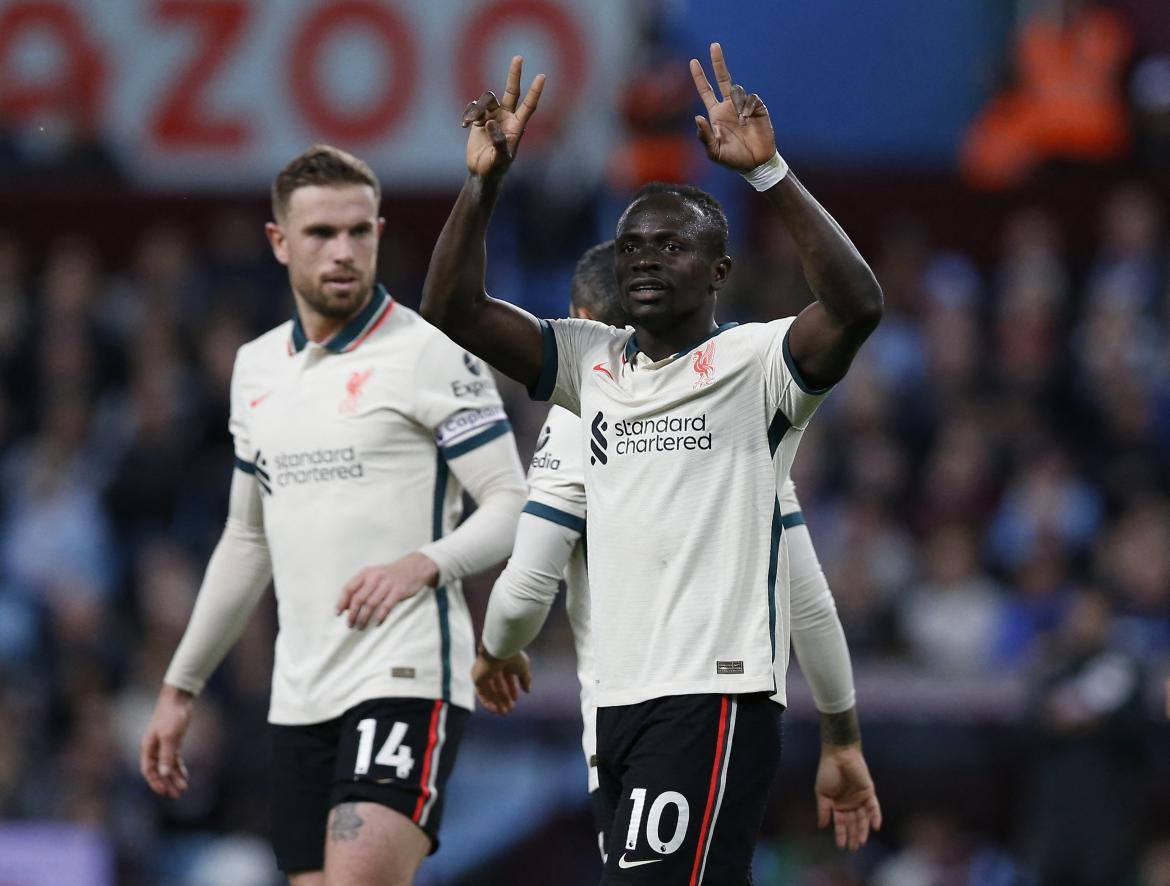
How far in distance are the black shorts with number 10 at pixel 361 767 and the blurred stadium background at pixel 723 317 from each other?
379 centimetres

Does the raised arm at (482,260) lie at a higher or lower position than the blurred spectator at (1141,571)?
higher

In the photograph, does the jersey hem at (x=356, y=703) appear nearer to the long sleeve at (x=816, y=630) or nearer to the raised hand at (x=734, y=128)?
the long sleeve at (x=816, y=630)

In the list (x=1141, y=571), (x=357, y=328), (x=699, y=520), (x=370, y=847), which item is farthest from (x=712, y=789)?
(x=1141, y=571)

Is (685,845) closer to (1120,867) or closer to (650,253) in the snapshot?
(650,253)

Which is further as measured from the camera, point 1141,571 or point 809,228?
point 1141,571

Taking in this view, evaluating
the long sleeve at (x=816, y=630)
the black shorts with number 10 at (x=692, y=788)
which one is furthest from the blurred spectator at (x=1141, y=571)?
the black shorts with number 10 at (x=692, y=788)

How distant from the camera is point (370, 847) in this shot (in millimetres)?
5594

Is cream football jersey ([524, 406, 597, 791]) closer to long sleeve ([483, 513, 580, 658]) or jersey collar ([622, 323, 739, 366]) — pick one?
long sleeve ([483, 513, 580, 658])

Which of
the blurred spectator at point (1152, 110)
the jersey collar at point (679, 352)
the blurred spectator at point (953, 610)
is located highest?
the blurred spectator at point (1152, 110)

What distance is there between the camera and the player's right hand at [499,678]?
565cm

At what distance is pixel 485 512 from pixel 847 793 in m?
1.26

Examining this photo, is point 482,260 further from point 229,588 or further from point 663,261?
point 229,588

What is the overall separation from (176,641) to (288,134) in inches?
223

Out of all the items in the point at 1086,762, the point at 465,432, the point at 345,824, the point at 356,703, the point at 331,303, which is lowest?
the point at 1086,762
